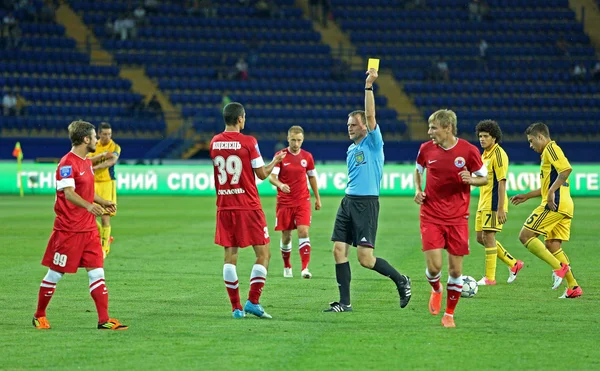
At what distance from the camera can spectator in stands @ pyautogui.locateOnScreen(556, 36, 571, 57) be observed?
1813 inches

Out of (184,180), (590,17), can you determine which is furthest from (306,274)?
(590,17)

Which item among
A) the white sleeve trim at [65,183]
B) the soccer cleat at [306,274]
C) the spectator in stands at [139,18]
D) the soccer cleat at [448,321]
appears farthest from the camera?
the spectator in stands at [139,18]

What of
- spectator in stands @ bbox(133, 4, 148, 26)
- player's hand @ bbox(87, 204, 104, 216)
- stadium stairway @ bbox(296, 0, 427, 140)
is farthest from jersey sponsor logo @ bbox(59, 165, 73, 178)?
spectator in stands @ bbox(133, 4, 148, 26)

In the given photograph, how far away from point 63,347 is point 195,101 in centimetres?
3472

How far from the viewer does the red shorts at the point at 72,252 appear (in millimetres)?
8742

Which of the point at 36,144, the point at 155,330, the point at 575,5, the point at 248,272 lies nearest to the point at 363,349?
the point at 155,330

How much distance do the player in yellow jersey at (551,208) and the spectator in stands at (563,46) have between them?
35.9m

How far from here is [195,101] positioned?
42219mm

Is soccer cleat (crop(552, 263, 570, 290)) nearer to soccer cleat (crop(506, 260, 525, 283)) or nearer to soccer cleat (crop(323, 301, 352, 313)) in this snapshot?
soccer cleat (crop(506, 260, 525, 283))

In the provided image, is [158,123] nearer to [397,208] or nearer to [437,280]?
[397,208]

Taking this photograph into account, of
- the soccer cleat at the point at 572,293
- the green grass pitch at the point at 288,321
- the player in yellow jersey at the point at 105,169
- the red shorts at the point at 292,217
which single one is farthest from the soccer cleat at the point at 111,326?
the player in yellow jersey at the point at 105,169

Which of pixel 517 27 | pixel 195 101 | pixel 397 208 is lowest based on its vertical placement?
pixel 397 208

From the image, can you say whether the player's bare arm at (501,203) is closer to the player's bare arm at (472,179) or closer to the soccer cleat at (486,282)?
the soccer cleat at (486,282)

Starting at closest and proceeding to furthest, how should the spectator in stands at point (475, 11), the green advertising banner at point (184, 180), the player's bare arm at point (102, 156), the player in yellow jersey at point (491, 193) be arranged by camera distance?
the player in yellow jersey at point (491, 193)
the player's bare arm at point (102, 156)
the green advertising banner at point (184, 180)
the spectator in stands at point (475, 11)
